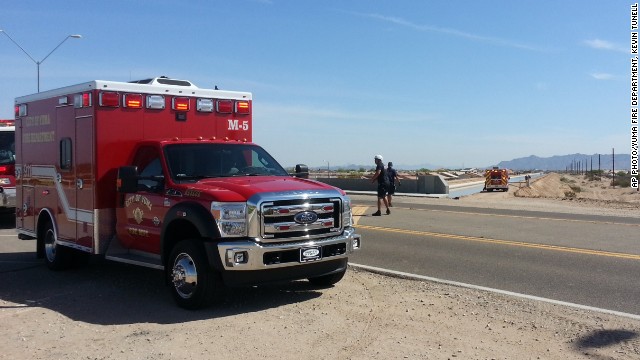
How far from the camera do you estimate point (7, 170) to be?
1612 centimetres

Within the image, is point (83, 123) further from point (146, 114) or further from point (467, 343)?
point (467, 343)

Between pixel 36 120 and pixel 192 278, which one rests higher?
pixel 36 120

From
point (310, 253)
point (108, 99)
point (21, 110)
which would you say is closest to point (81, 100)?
point (108, 99)

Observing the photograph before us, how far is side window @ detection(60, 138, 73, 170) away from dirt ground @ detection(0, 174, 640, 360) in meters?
1.86

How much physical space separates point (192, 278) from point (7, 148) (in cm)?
Answer: 1159

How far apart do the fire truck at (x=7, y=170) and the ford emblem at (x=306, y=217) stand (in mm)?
11681

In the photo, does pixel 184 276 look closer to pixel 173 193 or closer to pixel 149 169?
pixel 173 193

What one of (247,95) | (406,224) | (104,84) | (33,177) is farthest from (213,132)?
(406,224)

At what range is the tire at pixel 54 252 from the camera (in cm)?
985

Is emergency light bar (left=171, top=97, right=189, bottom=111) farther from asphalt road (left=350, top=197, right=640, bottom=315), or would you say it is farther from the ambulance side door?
asphalt road (left=350, top=197, right=640, bottom=315)

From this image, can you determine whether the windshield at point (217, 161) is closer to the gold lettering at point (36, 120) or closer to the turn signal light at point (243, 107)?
the turn signal light at point (243, 107)

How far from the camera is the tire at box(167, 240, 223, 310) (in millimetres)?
7047

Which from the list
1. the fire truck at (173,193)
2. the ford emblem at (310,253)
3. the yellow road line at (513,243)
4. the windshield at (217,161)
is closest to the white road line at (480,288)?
the fire truck at (173,193)

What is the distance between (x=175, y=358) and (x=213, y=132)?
4750 mm
